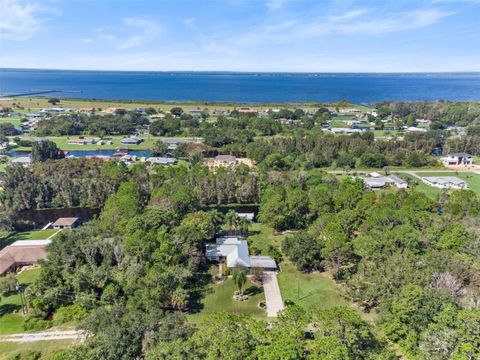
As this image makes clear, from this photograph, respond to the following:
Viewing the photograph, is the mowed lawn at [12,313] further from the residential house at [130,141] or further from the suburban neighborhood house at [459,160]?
the suburban neighborhood house at [459,160]

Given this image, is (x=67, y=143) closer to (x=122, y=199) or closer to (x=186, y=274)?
(x=122, y=199)

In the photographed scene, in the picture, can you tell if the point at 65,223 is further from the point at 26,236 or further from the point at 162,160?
the point at 162,160

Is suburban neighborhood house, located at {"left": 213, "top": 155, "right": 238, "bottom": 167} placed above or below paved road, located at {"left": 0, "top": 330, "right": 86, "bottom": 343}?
above

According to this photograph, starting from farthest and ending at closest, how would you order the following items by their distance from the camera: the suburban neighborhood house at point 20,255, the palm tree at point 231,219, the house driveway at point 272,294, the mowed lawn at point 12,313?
the palm tree at point 231,219, the suburban neighborhood house at point 20,255, the house driveway at point 272,294, the mowed lawn at point 12,313

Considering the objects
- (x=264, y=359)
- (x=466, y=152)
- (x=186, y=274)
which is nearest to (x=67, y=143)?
(x=186, y=274)

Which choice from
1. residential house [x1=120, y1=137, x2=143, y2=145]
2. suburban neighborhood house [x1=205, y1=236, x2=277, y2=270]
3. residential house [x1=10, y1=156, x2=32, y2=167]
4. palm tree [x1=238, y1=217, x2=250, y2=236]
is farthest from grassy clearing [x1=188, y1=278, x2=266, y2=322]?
residential house [x1=120, y1=137, x2=143, y2=145]

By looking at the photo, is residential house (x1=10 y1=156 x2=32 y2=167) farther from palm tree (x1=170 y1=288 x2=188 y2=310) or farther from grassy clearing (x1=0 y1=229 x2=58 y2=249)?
palm tree (x1=170 y1=288 x2=188 y2=310)

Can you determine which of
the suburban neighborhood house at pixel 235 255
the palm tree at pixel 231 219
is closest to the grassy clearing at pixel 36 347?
the suburban neighborhood house at pixel 235 255
